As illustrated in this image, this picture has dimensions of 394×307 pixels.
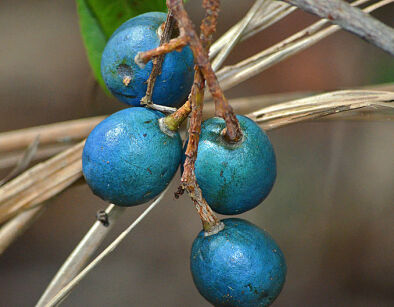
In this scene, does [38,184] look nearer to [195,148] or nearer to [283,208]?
[195,148]

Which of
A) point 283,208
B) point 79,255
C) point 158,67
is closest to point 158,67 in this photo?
point 158,67

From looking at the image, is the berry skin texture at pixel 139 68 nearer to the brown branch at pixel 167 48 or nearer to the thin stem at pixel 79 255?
the brown branch at pixel 167 48

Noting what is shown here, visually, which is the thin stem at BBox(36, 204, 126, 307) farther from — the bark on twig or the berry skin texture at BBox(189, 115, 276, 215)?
the bark on twig

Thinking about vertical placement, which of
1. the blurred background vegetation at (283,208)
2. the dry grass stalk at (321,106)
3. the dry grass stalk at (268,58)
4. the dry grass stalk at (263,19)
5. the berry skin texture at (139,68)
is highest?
the berry skin texture at (139,68)

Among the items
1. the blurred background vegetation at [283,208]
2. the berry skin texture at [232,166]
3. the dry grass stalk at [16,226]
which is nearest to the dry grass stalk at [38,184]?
the dry grass stalk at [16,226]

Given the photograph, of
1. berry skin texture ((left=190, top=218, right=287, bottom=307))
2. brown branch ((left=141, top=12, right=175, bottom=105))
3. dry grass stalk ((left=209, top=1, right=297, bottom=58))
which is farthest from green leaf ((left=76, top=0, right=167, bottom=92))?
berry skin texture ((left=190, top=218, right=287, bottom=307))

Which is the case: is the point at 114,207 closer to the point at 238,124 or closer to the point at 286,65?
the point at 238,124
